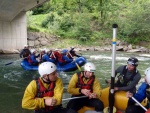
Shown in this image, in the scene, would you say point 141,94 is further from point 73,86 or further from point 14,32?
point 14,32

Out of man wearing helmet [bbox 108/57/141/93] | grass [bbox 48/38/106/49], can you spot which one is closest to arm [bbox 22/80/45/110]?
man wearing helmet [bbox 108/57/141/93]

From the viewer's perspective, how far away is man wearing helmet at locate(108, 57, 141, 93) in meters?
4.20

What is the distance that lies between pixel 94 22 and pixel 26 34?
26.6ft

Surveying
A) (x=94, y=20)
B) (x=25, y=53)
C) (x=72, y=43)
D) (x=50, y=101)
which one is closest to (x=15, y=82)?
(x=25, y=53)

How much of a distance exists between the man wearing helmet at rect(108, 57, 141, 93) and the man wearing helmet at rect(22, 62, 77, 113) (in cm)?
130

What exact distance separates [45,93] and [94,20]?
21.0 m

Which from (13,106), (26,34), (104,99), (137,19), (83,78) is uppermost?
(137,19)

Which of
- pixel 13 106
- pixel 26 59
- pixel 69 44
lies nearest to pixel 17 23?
pixel 69 44

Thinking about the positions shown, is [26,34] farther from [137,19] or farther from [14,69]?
[137,19]

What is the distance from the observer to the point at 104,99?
420 centimetres

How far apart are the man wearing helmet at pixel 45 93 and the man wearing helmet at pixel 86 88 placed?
0.63 meters

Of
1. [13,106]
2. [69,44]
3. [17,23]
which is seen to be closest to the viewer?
[13,106]

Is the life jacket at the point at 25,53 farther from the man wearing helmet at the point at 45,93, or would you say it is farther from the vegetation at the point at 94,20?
the vegetation at the point at 94,20

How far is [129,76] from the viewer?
4.39 metres
